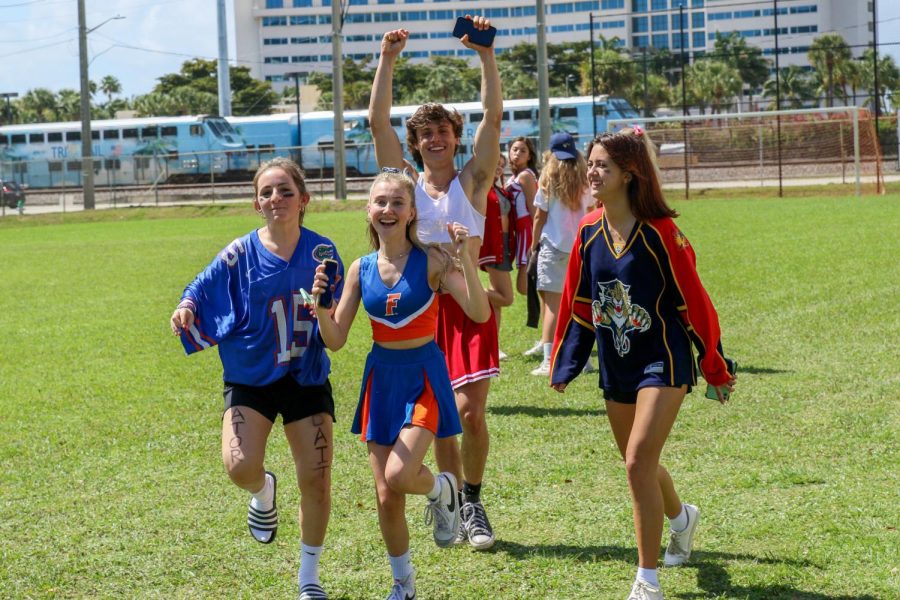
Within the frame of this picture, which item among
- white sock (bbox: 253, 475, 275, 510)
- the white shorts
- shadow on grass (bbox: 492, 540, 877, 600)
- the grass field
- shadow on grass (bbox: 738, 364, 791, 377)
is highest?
the white shorts

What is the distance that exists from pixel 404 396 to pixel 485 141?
1.46m

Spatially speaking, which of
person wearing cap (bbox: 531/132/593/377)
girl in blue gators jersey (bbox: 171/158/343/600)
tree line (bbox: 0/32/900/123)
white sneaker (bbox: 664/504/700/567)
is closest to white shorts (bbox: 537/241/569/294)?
person wearing cap (bbox: 531/132/593/377)

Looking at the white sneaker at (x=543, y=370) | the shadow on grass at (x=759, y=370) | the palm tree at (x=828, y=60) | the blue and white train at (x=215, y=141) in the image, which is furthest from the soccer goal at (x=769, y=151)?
the palm tree at (x=828, y=60)

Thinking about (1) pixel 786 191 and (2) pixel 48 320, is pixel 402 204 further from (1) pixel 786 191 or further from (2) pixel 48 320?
(1) pixel 786 191

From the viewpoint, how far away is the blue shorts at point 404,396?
182 inches

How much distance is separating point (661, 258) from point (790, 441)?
3087 millimetres

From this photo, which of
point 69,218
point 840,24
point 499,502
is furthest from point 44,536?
point 840,24

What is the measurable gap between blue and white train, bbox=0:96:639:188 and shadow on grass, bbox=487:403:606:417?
138 feet

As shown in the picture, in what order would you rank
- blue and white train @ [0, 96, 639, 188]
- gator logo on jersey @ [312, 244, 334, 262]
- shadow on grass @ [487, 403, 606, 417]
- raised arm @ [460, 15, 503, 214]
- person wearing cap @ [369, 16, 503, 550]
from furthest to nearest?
blue and white train @ [0, 96, 639, 188]
shadow on grass @ [487, 403, 606, 417]
raised arm @ [460, 15, 503, 214]
person wearing cap @ [369, 16, 503, 550]
gator logo on jersey @ [312, 244, 334, 262]

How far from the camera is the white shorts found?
980 cm

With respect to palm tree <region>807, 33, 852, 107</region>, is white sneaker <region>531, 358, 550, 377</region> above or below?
below

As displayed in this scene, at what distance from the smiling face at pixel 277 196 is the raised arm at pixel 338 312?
14.5 inches

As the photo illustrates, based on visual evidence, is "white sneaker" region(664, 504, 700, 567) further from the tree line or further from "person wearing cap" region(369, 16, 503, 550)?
the tree line

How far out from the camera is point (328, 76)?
423ft
